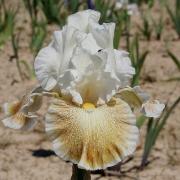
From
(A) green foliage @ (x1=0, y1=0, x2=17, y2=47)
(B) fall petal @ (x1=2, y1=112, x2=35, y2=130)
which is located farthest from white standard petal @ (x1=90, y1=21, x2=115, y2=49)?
(A) green foliage @ (x1=0, y1=0, x2=17, y2=47)

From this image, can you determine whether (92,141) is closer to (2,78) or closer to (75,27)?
(75,27)

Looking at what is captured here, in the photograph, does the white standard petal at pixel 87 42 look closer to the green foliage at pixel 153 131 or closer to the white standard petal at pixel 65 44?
the white standard petal at pixel 65 44

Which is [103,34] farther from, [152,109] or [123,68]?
[152,109]

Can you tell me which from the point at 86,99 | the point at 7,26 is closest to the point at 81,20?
the point at 86,99

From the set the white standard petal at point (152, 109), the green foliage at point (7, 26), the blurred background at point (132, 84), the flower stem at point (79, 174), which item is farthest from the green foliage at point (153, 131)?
the green foliage at point (7, 26)

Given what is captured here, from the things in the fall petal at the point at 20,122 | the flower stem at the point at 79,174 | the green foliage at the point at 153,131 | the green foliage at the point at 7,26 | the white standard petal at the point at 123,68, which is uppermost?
the white standard petal at the point at 123,68

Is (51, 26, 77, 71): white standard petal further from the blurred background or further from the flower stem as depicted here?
the blurred background
